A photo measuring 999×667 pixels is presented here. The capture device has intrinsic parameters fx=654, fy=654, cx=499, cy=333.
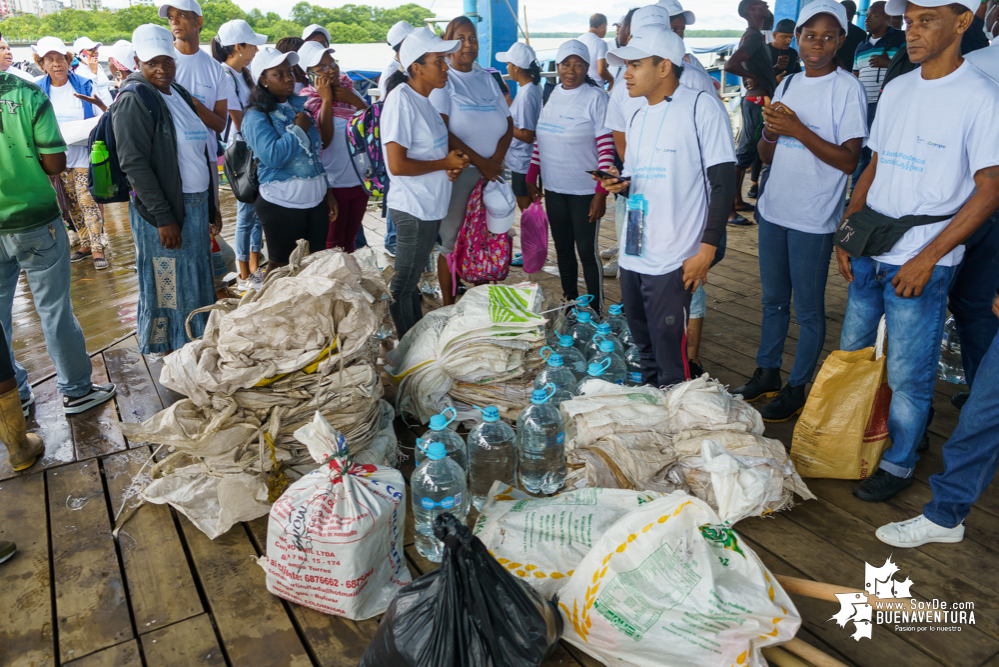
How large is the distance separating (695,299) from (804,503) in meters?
1.15

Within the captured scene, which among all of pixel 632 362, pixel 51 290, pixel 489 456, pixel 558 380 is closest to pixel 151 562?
pixel 489 456

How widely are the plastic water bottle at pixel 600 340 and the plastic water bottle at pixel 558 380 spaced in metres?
0.25

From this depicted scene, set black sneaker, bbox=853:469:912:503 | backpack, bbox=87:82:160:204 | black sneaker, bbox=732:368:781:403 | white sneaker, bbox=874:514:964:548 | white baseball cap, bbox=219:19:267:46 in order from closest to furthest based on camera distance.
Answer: white sneaker, bbox=874:514:964:548
black sneaker, bbox=853:469:912:503
backpack, bbox=87:82:160:204
black sneaker, bbox=732:368:781:403
white baseball cap, bbox=219:19:267:46

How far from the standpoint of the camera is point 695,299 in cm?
307

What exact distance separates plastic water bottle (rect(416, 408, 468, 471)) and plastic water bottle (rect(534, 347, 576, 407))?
412 millimetres

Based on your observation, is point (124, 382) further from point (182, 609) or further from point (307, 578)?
point (307, 578)

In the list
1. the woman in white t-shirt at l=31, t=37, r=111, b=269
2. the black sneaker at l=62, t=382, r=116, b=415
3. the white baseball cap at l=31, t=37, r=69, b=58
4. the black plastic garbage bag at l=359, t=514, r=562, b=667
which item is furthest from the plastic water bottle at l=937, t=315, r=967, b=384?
the white baseball cap at l=31, t=37, r=69, b=58

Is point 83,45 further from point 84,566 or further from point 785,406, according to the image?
point 785,406

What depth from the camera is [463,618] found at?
1.37 metres

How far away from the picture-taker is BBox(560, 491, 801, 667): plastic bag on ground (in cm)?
142

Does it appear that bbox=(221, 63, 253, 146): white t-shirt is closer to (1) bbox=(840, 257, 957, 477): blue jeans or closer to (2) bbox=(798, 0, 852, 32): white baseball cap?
(2) bbox=(798, 0, 852, 32): white baseball cap

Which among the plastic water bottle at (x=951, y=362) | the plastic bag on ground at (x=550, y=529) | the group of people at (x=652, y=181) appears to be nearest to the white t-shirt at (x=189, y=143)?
the group of people at (x=652, y=181)

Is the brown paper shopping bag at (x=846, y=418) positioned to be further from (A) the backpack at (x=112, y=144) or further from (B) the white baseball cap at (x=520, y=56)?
(A) the backpack at (x=112, y=144)

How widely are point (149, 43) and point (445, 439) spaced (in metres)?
2.13
